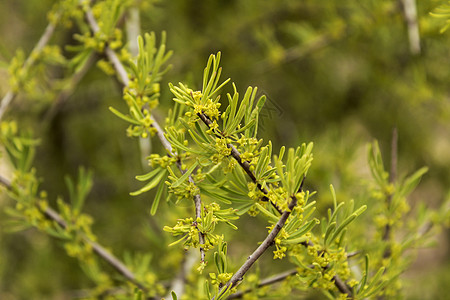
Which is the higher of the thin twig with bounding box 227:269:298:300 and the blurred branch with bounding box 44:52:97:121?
the blurred branch with bounding box 44:52:97:121

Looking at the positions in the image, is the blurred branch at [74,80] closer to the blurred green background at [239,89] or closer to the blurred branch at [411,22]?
the blurred green background at [239,89]

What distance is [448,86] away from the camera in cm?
125

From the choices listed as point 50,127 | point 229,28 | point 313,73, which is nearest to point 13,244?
point 50,127

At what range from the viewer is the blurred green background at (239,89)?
4.13 ft

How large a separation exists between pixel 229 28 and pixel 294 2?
20cm

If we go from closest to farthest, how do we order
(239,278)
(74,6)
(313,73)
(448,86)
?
(239,278), (74,6), (448,86), (313,73)

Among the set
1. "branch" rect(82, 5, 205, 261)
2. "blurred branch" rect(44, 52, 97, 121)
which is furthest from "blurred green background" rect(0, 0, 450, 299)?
"branch" rect(82, 5, 205, 261)

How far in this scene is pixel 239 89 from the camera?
1267 millimetres

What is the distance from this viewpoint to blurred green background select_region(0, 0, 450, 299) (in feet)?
4.13

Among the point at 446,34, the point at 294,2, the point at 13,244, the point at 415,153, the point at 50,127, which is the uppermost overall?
the point at 294,2

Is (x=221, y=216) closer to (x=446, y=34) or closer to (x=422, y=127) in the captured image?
(x=446, y=34)

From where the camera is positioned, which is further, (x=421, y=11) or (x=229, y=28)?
(x=229, y=28)

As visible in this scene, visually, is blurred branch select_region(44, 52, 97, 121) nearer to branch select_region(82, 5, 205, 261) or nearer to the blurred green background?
branch select_region(82, 5, 205, 261)

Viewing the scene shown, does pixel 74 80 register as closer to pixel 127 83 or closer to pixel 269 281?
pixel 127 83
